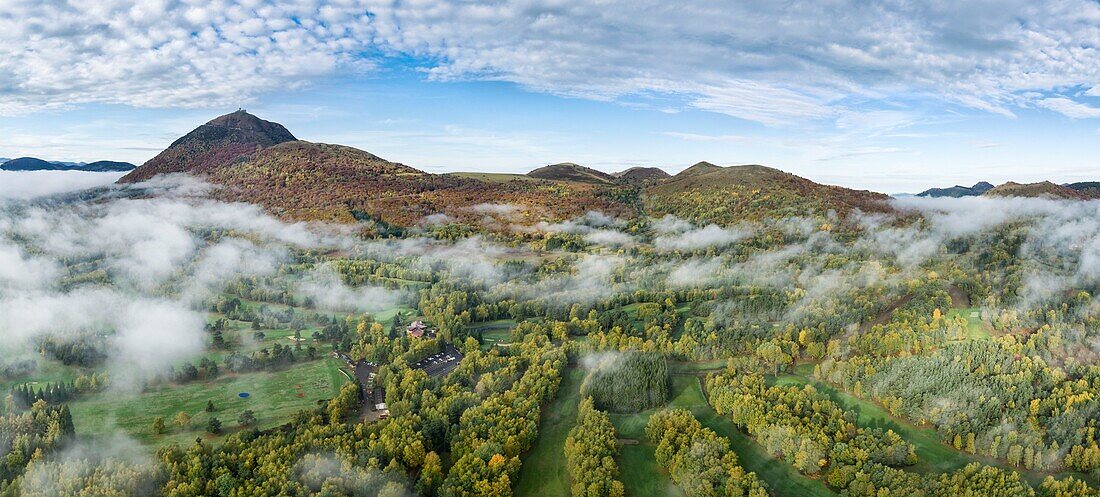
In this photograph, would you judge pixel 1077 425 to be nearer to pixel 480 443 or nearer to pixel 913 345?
pixel 913 345

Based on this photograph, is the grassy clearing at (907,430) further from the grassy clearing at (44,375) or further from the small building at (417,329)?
the grassy clearing at (44,375)

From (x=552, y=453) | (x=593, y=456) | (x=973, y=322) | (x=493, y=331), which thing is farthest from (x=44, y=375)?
(x=973, y=322)

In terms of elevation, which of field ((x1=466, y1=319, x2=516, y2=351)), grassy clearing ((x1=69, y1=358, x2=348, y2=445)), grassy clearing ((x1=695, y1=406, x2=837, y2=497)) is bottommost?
grassy clearing ((x1=695, y1=406, x2=837, y2=497))

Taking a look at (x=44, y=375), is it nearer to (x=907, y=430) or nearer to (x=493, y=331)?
(x=493, y=331)

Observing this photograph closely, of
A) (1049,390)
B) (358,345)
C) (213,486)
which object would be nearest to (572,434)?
(213,486)

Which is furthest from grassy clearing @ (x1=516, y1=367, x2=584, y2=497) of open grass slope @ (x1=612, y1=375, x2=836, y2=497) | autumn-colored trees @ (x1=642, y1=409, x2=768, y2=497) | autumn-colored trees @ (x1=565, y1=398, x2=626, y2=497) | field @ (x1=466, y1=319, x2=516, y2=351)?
field @ (x1=466, y1=319, x2=516, y2=351)

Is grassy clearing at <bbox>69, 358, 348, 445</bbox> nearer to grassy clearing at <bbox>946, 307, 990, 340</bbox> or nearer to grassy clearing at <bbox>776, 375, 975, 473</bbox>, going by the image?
grassy clearing at <bbox>776, 375, 975, 473</bbox>

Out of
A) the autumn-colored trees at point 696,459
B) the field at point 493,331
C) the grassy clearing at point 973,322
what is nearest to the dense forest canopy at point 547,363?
the autumn-colored trees at point 696,459
